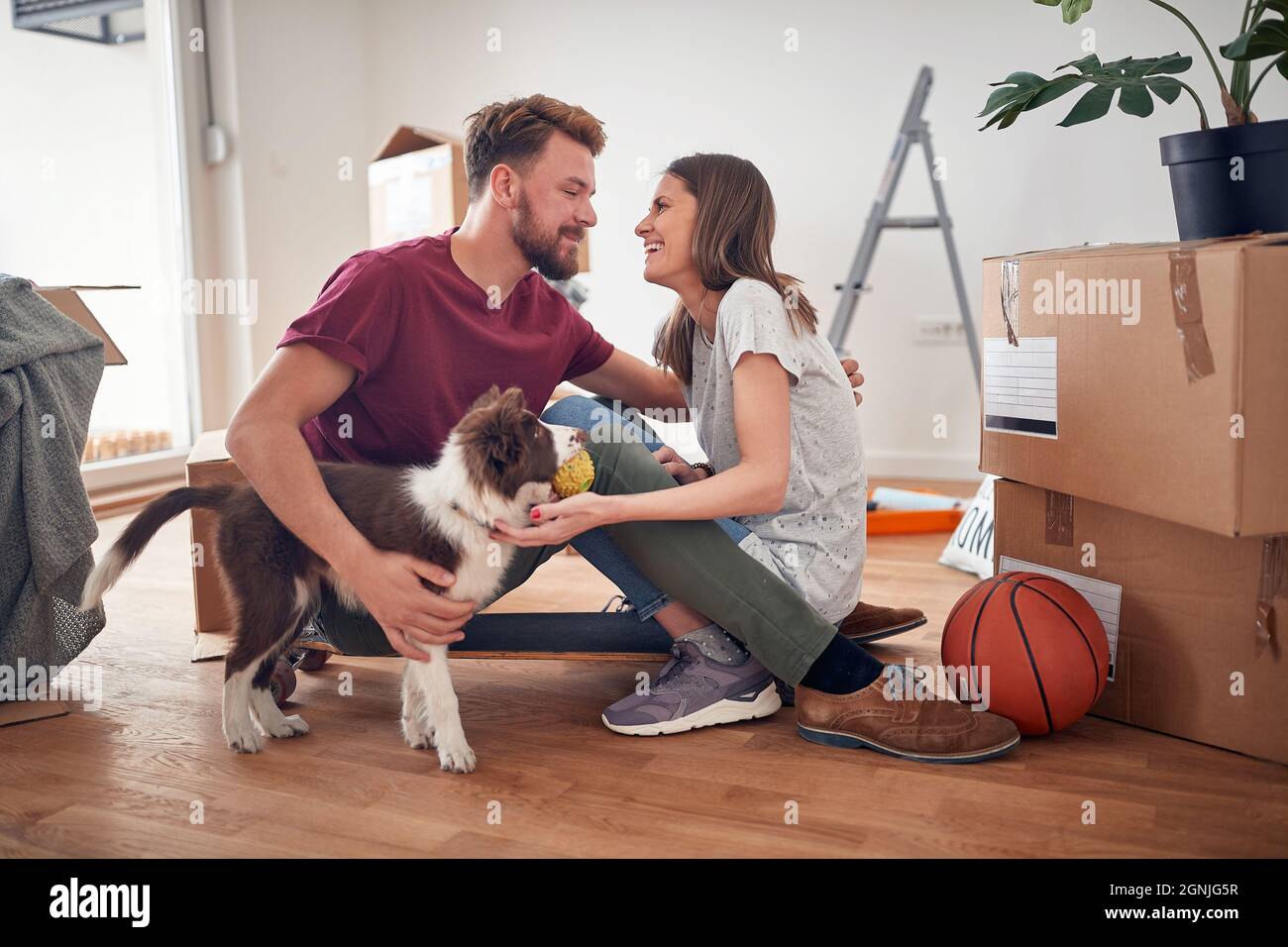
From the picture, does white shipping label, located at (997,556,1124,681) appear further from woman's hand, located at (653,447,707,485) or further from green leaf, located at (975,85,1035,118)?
green leaf, located at (975,85,1035,118)

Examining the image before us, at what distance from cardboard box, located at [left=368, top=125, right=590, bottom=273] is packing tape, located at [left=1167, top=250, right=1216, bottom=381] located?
8.56ft

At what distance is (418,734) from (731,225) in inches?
38.5

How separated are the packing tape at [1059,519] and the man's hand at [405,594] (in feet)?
3.32

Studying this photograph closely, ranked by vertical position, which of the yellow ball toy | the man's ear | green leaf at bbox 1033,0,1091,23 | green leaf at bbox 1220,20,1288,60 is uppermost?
green leaf at bbox 1033,0,1091,23

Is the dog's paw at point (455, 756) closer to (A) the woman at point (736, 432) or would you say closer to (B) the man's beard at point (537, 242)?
(A) the woman at point (736, 432)

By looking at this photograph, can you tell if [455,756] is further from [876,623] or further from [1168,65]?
[1168,65]

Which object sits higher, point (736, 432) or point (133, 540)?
point (736, 432)

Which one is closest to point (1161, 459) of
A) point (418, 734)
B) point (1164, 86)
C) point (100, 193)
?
point (1164, 86)

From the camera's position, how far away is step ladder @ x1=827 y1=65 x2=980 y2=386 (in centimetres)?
395

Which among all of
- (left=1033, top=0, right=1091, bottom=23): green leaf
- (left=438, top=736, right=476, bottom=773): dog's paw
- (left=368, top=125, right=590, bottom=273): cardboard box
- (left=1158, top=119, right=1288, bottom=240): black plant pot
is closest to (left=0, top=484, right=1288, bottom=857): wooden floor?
(left=438, top=736, right=476, bottom=773): dog's paw

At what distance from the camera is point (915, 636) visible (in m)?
2.29

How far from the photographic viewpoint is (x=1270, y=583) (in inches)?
61.3

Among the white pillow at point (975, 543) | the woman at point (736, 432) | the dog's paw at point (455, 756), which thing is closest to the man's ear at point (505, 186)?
the woman at point (736, 432)
